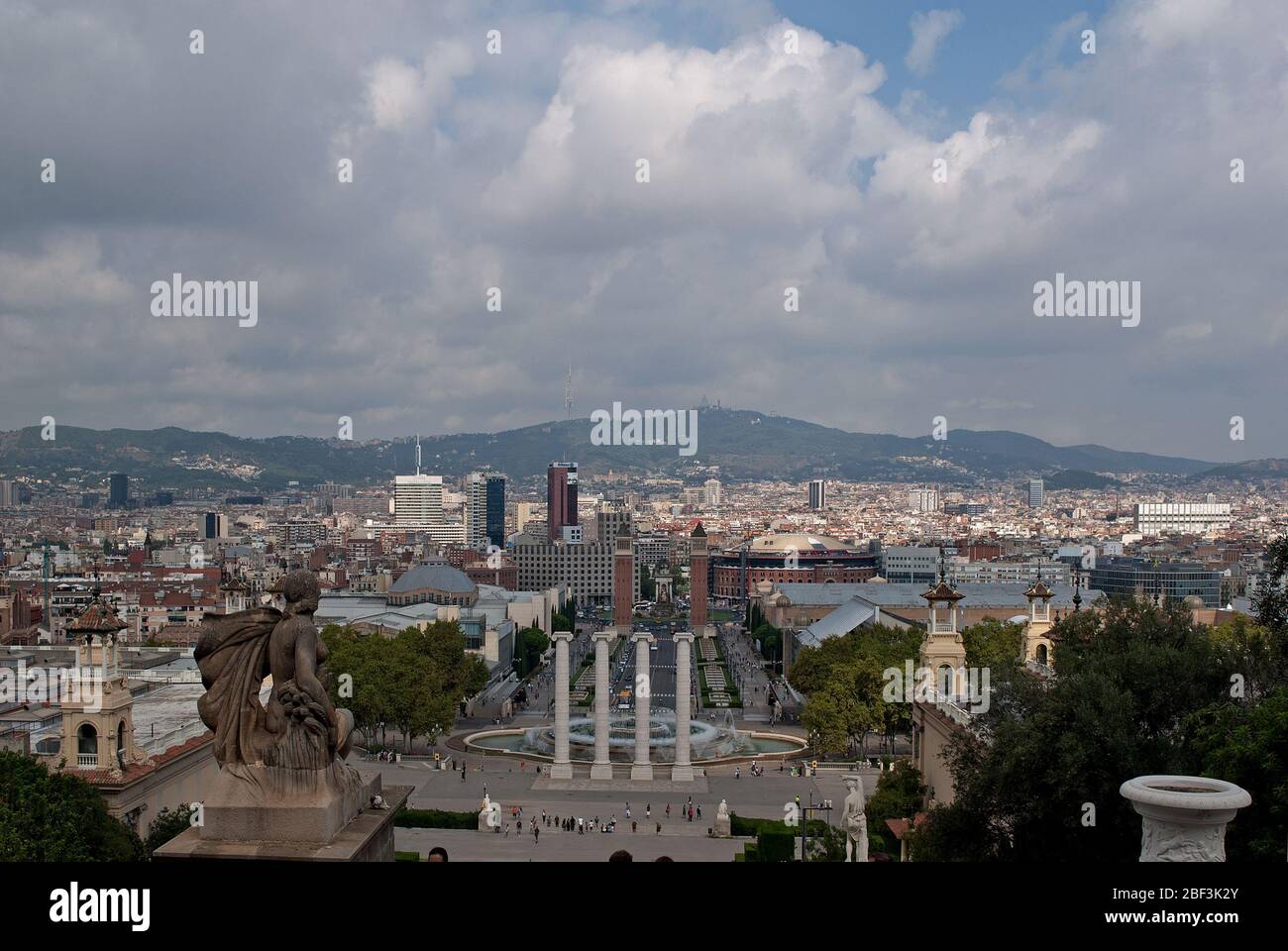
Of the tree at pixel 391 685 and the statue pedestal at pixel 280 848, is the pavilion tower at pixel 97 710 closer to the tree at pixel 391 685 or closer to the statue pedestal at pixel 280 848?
the tree at pixel 391 685

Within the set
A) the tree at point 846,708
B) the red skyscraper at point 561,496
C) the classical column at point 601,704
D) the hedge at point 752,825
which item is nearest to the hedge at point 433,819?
the hedge at point 752,825

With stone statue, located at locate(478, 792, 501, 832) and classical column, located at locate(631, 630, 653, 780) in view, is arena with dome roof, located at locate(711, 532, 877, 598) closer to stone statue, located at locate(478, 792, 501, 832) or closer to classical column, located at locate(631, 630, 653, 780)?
classical column, located at locate(631, 630, 653, 780)

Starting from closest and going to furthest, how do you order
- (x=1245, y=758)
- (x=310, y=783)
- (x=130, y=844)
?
1. (x=310, y=783)
2. (x=1245, y=758)
3. (x=130, y=844)

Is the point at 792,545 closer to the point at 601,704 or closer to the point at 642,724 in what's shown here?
the point at 601,704

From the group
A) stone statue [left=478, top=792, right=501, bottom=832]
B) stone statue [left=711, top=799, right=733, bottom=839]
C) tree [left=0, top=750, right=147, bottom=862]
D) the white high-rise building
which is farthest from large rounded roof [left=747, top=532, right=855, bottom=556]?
tree [left=0, top=750, right=147, bottom=862]

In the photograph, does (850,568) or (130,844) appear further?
(850,568)
